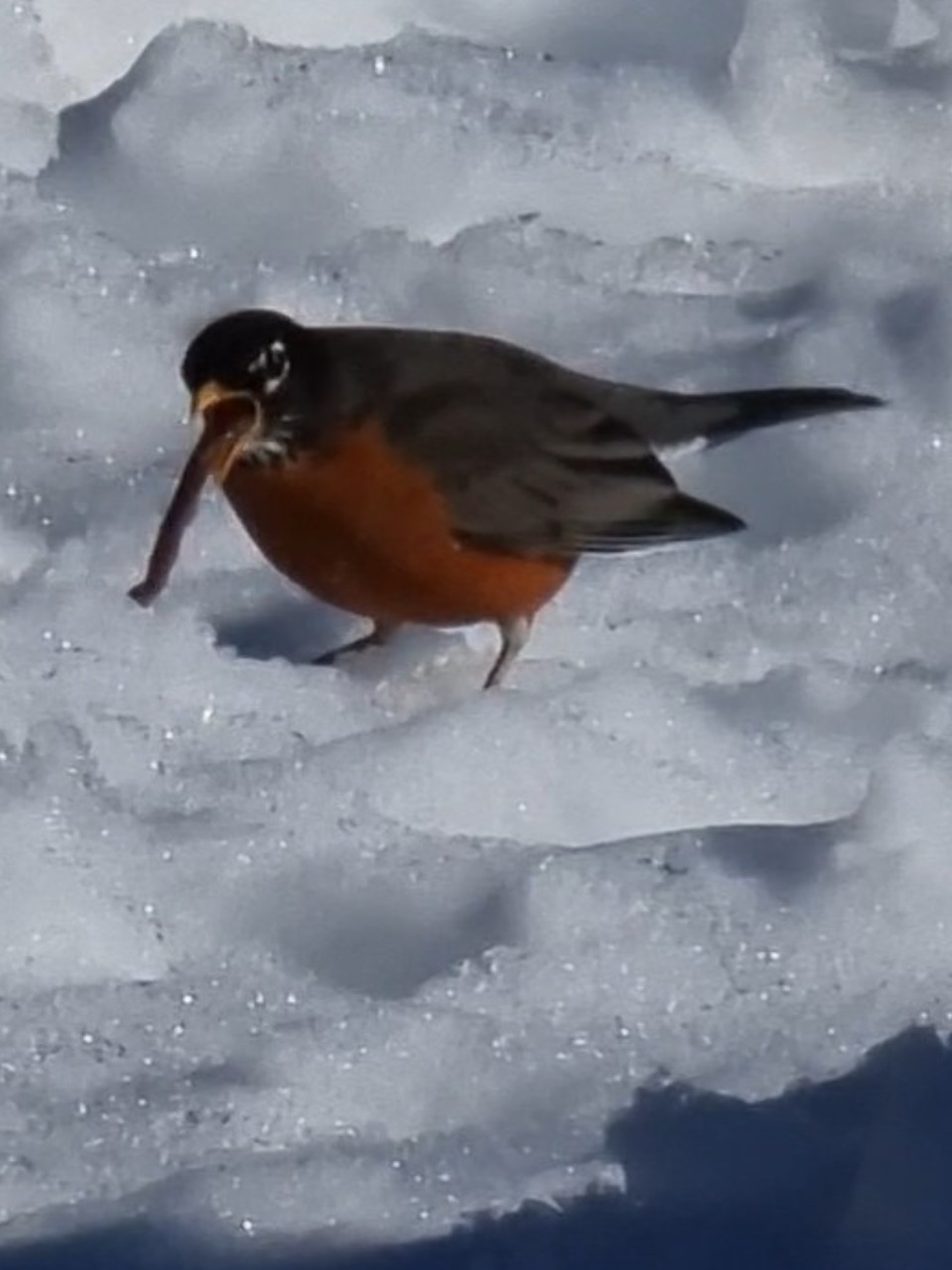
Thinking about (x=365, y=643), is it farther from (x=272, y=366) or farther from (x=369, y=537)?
(x=272, y=366)

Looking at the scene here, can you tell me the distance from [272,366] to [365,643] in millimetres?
404

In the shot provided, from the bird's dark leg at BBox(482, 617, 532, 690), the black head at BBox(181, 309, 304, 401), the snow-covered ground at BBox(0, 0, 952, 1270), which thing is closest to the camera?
the snow-covered ground at BBox(0, 0, 952, 1270)

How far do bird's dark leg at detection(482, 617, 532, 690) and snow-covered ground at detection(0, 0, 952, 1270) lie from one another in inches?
0.9

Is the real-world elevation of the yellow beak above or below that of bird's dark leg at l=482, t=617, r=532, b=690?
above

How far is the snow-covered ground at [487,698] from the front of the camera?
3.16m

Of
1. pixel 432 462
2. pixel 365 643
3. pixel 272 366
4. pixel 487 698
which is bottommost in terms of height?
pixel 365 643

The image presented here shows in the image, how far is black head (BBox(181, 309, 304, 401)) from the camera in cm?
405

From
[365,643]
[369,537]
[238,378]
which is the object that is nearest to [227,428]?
[238,378]

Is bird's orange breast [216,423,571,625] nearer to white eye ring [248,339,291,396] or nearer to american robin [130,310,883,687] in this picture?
american robin [130,310,883,687]

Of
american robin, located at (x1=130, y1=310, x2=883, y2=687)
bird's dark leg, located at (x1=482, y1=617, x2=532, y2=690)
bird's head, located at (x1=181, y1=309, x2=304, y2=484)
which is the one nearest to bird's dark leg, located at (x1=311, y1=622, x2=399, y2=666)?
american robin, located at (x1=130, y1=310, x2=883, y2=687)

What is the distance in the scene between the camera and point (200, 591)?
173 inches

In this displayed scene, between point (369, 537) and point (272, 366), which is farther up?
point (272, 366)

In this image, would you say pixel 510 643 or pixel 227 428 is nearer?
pixel 227 428

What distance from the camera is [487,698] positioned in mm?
4094
